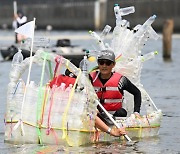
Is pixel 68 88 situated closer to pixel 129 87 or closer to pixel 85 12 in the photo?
pixel 129 87

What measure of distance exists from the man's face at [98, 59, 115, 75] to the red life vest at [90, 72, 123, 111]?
7.2 inches

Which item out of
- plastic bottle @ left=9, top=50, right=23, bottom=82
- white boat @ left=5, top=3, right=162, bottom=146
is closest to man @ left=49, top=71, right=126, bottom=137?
white boat @ left=5, top=3, right=162, bottom=146

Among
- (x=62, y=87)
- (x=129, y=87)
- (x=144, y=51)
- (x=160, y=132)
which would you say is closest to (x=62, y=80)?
(x=62, y=87)

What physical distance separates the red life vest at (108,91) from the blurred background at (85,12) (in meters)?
48.5

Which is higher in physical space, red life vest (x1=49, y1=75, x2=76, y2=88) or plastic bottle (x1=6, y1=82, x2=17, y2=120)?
red life vest (x1=49, y1=75, x2=76, y2=88)

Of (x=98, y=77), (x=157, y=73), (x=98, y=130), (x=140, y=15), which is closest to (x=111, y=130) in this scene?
(x=98, y=130)

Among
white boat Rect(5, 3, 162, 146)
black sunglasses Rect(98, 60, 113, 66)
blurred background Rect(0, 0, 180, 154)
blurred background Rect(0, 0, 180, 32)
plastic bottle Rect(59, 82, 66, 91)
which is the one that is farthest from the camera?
blurred background Rect(0, 0, 180, 32)

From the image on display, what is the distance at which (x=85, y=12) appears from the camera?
2945 inches

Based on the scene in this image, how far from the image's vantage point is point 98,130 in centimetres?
1234

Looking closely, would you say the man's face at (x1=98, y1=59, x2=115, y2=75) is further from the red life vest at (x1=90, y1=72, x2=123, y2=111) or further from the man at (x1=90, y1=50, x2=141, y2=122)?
the red life vest at (x1=90, y1=72, x2=123, y2=111)

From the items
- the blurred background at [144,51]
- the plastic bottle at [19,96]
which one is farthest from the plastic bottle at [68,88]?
the blurred background at [144,51]

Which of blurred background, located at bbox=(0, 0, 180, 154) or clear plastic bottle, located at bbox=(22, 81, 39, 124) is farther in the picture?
blurred background, located at bbox=(0, 0, 180, 154)

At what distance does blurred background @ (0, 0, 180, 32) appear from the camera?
209ft

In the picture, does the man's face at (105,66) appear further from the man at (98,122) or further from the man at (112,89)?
the man at (98,122)
